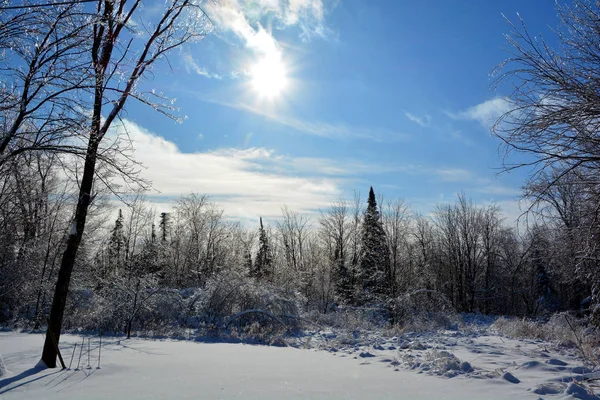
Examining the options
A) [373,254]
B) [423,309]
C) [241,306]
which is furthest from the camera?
[373,254]

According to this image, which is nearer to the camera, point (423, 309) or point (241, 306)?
point (241, 306)

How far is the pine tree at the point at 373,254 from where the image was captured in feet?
92.8

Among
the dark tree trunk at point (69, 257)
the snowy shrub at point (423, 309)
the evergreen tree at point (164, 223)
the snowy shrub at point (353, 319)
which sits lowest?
the snowy shrub at point (353, 319)

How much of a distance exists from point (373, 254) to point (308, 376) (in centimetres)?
2465

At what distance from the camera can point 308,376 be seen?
5949mm

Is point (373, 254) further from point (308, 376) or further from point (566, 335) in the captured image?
point (308, 376)

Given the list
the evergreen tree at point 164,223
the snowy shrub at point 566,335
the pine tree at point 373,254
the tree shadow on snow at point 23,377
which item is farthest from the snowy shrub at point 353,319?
the evergreen tree at point 164,223

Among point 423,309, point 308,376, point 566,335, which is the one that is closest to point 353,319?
point 423,309

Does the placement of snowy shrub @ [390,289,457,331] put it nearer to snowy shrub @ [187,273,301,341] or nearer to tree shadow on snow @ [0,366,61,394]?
snowy shrub @ [187,273,301,341]

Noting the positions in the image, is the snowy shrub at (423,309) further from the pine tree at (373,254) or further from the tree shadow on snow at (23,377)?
the tree shadow on snow at (23,377)

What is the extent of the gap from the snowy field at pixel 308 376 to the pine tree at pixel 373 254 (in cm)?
1957

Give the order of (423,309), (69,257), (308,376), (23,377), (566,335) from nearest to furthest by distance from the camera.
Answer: (23,377) → (308,376) → (69,257) → (566,335) → (423,309)

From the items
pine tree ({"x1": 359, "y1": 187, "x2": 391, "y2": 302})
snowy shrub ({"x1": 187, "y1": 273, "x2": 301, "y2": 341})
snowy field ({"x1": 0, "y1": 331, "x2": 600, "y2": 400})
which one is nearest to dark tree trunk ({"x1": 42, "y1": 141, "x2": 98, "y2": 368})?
snowy field ({"x1": 0, "y1": 331, "x2": 600, "y2": 400})

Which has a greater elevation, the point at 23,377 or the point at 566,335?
the point at 566,335
